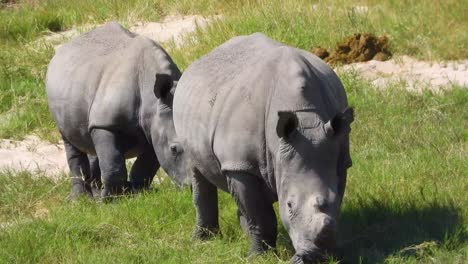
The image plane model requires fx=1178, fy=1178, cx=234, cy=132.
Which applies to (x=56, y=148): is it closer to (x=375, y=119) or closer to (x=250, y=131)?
(x=375, y=119)

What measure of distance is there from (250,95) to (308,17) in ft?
21.3

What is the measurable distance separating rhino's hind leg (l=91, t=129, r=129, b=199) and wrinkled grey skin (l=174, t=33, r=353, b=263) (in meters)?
1.49

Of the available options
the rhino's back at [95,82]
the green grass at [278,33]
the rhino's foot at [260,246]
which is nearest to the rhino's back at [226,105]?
the rhino's foot at [260,246]

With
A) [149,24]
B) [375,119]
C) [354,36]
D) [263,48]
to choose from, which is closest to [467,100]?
[375,119]

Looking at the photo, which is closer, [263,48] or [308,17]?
[263,48]

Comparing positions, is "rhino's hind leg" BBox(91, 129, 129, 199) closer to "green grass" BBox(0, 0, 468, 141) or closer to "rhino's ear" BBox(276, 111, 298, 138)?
"green grass" BBox(0, 0, 468, 141)

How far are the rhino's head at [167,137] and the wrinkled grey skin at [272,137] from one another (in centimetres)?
131

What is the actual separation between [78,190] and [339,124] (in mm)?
3840

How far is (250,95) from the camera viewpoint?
7.43 m

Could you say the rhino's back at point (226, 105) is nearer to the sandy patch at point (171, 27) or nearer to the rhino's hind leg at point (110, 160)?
the rhino's hind leg at point (110, 160)

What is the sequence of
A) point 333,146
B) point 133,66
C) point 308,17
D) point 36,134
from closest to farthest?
point 333,146
point 133,66
point 36,134
point 308,17

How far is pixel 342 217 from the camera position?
8.32m

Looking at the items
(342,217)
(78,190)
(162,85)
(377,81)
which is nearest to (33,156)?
(78,190)

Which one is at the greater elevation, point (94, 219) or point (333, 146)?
point (333, 146)
